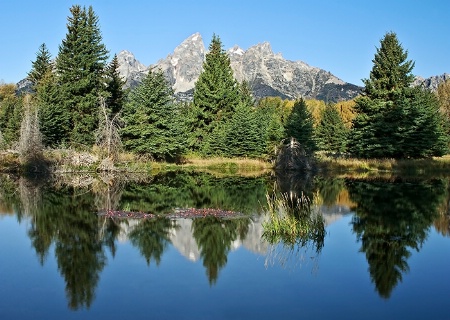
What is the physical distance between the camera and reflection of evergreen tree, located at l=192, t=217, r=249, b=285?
1027cm

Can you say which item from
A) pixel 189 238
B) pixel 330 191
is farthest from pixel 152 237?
pixel 330 191

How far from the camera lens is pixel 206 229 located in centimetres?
1366

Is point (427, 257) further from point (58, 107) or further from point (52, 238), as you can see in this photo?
point (58, 107)

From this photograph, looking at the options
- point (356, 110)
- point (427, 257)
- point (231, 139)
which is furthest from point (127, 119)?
point (427, 257)

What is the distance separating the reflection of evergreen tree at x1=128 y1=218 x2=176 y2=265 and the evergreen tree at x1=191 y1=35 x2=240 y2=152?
3189 centimetres

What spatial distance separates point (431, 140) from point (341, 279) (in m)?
34.7

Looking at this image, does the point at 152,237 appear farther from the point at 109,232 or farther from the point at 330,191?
the point at 330,191

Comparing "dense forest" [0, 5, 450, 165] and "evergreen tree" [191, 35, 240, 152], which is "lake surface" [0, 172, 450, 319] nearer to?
"dense forest" [0, 5, 450, 165]

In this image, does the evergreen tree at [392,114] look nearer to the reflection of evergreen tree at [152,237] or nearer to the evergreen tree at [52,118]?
the evergreen tree at [52,118]

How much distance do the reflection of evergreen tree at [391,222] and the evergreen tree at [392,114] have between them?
13.2m

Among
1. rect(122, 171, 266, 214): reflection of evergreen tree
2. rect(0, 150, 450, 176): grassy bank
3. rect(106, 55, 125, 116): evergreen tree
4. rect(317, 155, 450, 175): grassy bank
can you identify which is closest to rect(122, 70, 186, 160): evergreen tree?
rect(0, 150, 450, 176): grassy bank

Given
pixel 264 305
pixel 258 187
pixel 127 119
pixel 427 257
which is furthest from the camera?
pixel 127 119

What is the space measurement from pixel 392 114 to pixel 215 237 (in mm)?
31584

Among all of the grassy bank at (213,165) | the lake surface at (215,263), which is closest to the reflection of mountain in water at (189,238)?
the lake surface at (215,263)
